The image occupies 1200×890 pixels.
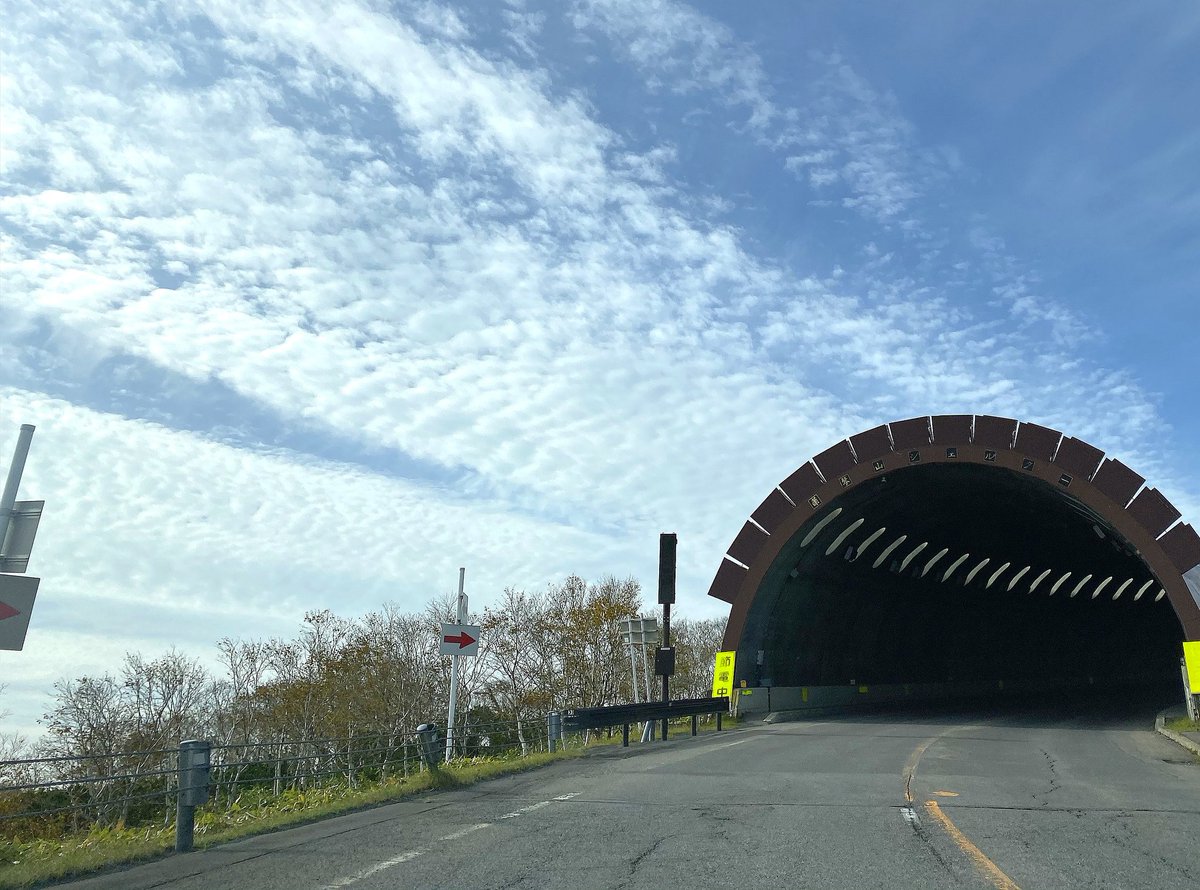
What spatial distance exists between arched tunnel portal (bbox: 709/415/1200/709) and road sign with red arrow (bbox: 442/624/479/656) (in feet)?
41.6

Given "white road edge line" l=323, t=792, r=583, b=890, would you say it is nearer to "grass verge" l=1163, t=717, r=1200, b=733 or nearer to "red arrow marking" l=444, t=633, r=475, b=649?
"red arrow marking" l=444, t=633, r=475, b=649

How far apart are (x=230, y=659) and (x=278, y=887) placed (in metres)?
54.5

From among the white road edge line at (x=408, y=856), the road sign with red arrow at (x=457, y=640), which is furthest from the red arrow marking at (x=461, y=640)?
the white road edge line at (x=408, y=856)

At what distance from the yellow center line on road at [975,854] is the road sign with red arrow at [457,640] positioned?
10.8 metres

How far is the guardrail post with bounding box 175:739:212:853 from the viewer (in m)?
8.95

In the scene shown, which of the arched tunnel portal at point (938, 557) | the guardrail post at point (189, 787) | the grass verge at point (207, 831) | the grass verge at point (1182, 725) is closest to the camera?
the grass verge at point (207, 831)

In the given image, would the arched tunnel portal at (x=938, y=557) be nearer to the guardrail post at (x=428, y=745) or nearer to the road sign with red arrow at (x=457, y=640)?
the road sign with red arrow at (x=457, y=640)

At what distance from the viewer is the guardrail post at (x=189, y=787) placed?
895cm

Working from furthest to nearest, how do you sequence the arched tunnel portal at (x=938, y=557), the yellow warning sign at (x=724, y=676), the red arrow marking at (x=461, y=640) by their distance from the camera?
the yellow warning sign at (x=724, y=676)
the arched tunnel portal at (x=938, y=557)
the red arrow marking at (x=461, y=640)

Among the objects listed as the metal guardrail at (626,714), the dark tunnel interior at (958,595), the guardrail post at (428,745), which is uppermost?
the dark tunnel interior at (958,595)

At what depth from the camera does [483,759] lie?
17.9 metres

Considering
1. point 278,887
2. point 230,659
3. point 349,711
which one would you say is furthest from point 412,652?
point 278,887

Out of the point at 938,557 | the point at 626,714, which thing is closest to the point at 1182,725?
the point at 626,714

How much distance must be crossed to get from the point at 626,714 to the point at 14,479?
13746 millimetres
